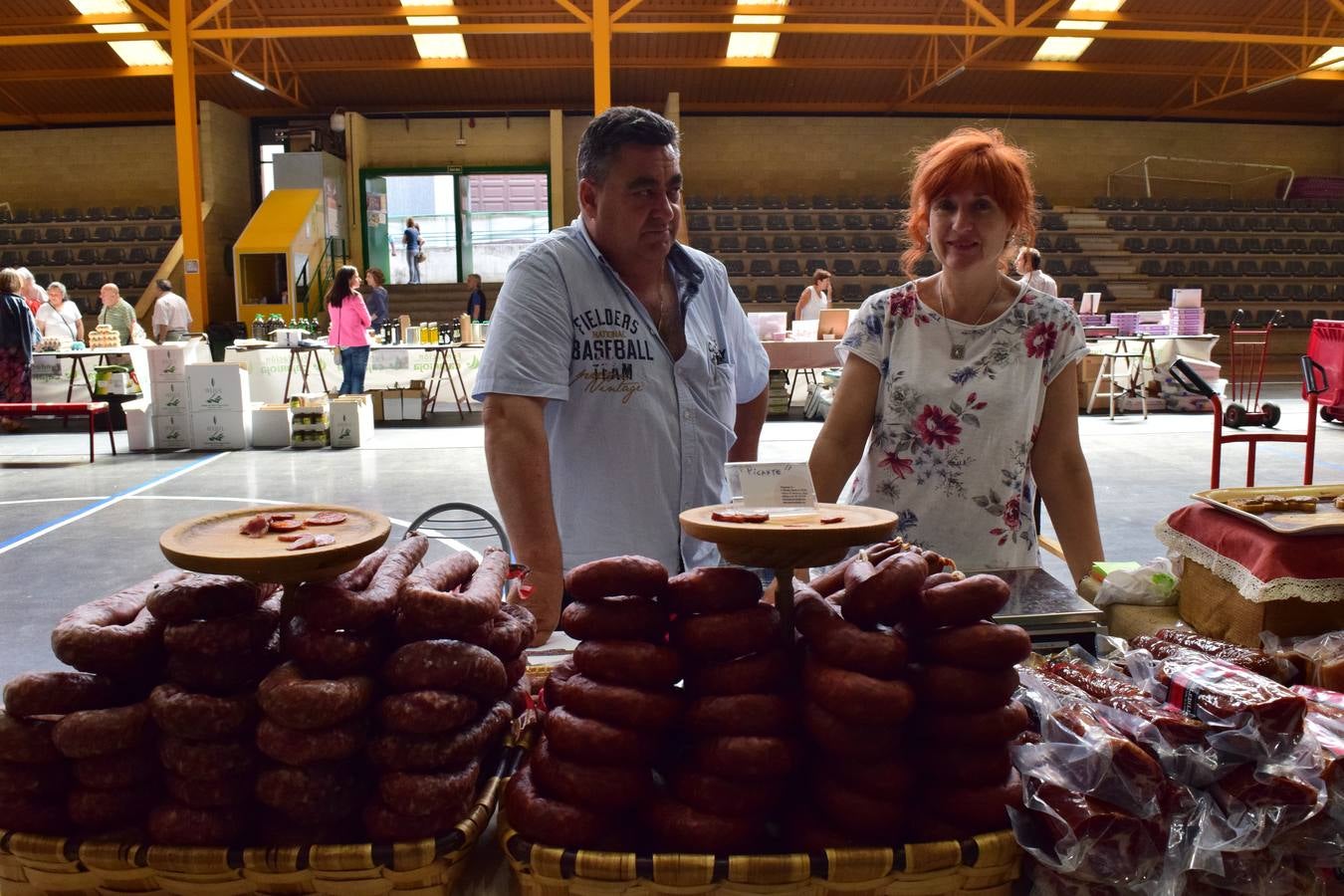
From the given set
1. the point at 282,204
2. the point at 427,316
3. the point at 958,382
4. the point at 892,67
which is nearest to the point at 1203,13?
the point at 892,67

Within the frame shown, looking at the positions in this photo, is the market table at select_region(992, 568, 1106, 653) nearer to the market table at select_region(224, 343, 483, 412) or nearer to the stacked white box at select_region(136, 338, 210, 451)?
the stacked white box at select_region(136, 338, 210, 451)

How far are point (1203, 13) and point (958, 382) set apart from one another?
18157 millimetres

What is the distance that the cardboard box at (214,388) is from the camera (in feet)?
29.7

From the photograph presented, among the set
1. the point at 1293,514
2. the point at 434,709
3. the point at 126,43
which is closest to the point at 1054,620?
the point at 1293,514

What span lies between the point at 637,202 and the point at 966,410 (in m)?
0.80

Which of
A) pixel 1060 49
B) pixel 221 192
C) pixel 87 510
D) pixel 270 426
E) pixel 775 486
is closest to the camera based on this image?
pixel 775 486

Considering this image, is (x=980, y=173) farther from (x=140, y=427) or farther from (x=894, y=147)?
(x=894, y=147)

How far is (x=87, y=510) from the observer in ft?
20.9

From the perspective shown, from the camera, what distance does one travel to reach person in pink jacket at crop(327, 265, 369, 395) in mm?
9883

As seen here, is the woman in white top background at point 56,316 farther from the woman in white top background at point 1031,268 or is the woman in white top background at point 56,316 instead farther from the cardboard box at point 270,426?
the woman in white top background at point 1031,268

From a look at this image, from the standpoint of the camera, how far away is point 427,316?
1786 centimetres

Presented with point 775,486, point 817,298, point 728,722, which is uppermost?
point 817,298

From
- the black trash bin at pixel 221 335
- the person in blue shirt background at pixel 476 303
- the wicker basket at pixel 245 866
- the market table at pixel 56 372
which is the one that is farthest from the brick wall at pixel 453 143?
the wicker basket at pixel 245 866

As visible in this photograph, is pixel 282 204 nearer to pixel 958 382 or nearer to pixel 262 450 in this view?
pixel 262 450
